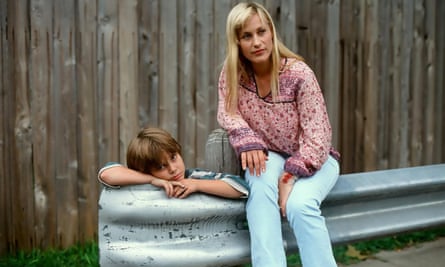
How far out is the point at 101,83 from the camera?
14.9 ft

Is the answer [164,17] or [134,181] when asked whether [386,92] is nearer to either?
[164,17]

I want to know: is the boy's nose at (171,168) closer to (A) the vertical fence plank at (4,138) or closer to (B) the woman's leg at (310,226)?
(B) the woman's leg at (310,226)

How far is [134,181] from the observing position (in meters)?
2.35

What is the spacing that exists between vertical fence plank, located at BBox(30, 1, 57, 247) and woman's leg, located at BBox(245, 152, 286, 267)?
2166 mm

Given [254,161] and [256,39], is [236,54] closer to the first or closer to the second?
[256,39]

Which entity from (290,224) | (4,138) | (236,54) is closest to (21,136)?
(4,138)

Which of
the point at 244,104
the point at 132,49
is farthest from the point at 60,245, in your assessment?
the point at 244,104

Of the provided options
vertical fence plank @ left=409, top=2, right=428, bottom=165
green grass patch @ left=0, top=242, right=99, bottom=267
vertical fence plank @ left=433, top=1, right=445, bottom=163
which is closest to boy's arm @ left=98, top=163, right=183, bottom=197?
green grass patch @ left=0, top=242, right=99, bottom=267

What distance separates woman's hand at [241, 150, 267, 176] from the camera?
2.64 m

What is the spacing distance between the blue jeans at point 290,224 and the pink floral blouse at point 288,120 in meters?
0.14

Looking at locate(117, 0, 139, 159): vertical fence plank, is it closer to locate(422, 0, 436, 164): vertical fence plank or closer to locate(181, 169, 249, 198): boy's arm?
locate(181, 169, 249, 198): boy's arm

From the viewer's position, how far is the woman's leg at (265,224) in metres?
2.42

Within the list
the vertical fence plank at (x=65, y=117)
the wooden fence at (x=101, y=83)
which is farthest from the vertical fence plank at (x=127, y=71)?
the vertical fence plank at (x=65, y=117)

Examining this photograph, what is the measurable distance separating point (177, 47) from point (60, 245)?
1.55m
